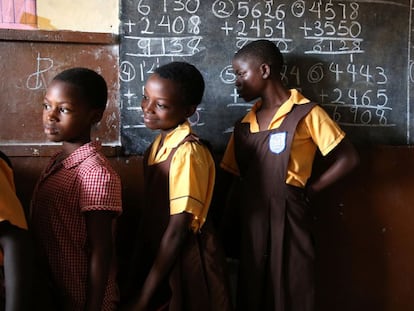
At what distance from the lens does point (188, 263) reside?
149 centimetres

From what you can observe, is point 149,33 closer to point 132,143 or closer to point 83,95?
point 132,143

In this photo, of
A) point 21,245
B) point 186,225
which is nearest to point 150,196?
point 186,225

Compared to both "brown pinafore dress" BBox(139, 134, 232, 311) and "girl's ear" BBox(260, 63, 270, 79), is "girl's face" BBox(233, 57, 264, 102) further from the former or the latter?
"brown pinafore dress" BBox(139, 134, 232, 311)

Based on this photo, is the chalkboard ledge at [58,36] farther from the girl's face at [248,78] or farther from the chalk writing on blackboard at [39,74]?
the girl's face at [248,78]

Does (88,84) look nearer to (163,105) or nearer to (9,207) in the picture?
(163,105)

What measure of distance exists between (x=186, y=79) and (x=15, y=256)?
0.78 metres

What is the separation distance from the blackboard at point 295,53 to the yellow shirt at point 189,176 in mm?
435

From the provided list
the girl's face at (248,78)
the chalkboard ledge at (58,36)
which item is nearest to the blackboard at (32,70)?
the chalkboard ledge at (58,36)

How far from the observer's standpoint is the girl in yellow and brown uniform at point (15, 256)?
3.43ft

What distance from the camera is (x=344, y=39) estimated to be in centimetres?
204

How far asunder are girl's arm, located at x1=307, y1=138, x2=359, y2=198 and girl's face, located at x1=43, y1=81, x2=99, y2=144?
857mm

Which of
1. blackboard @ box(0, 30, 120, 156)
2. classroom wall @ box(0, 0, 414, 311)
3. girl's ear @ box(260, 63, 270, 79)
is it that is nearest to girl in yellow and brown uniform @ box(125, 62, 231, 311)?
girl's ear @ box(260, 63, 270, 79)

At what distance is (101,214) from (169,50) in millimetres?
843

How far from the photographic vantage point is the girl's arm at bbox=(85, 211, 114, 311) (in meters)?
1.30
